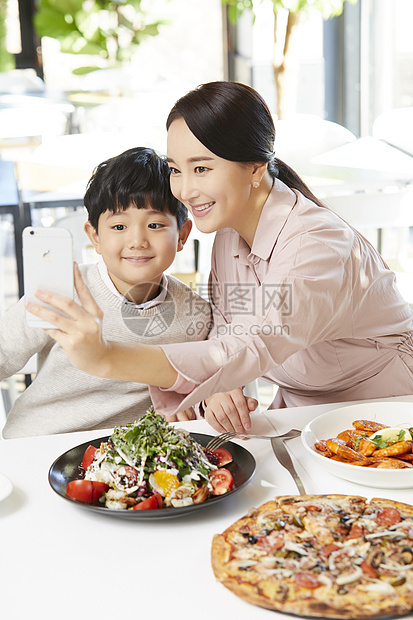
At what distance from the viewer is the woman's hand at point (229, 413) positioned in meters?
1.28

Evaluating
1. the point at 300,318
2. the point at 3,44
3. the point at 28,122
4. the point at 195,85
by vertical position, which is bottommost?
the point at 300,318

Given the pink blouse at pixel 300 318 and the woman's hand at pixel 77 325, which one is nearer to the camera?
the woman's hand at pixel 77 325

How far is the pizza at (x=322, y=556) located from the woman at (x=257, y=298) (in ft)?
0.89

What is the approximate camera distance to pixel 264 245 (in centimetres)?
141

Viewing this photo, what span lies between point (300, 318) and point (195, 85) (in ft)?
19.9

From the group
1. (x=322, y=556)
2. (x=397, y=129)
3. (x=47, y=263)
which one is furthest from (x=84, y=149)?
(x=322, y=556)

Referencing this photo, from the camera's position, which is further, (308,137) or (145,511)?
(308,137)

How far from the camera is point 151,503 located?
94cm

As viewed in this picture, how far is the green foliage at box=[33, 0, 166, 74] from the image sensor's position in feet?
23.6

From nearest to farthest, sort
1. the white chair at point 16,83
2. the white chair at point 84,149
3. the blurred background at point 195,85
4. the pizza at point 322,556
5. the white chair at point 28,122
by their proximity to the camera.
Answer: the pizza at point 322,556 → the blurred background at point 195,85 → the white chair at point 84,149 → the white chair at point 28,122 → the white chair at point 16,83

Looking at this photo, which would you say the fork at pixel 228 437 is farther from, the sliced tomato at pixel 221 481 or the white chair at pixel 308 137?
the white chair at pixel 308 137

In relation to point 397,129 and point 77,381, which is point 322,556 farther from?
point 397,129

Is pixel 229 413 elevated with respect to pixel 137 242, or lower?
lower

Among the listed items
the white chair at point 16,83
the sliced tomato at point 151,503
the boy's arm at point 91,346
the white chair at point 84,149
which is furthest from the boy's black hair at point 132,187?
the white chair at point 16,83
